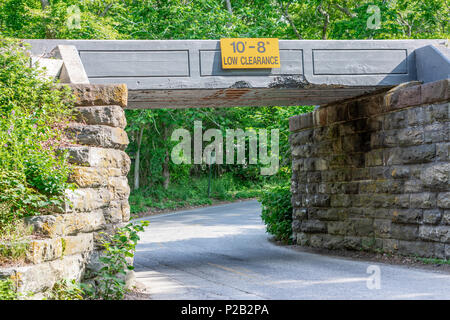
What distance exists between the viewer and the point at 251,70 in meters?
Answer: 9.91

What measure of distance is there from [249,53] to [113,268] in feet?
16.3

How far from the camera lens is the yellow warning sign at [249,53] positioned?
9.79 m

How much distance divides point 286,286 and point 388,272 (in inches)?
81.3

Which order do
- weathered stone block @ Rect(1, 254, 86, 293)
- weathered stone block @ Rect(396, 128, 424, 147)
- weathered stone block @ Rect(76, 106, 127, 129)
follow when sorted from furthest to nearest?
weathered stone block @ Rect(396, 128, 424, 147)
weathered stone block @ Rect(76, 106, 127, 129)
weathered stone block @ Rect(1, 254, 86, 293)

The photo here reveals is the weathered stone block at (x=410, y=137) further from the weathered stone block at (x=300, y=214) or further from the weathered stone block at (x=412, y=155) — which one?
the weathered stone block at (x=300, y=214)

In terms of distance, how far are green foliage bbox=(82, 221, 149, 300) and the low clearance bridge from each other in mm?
3281

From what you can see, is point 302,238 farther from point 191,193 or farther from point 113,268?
point 191,193

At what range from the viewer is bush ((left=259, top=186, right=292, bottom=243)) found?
46.1 feet

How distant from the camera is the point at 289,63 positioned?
10.0 meters

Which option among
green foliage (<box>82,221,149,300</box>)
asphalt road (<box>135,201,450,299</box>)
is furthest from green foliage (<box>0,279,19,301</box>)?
asphalt road (<box>135,201,450,299</box>)

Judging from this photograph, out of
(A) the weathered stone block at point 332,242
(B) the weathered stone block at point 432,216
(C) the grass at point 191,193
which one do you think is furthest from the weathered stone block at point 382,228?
(C) the grass at point 191,193

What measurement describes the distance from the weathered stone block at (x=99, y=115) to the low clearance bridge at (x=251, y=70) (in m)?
1.57

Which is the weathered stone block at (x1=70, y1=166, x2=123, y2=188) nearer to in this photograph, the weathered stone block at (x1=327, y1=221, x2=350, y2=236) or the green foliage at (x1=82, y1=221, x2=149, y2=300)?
the green foliage at (x1=82, y1=221, x2=149, y2=300)

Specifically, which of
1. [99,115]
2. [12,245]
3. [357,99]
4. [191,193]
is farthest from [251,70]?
[191,193]
